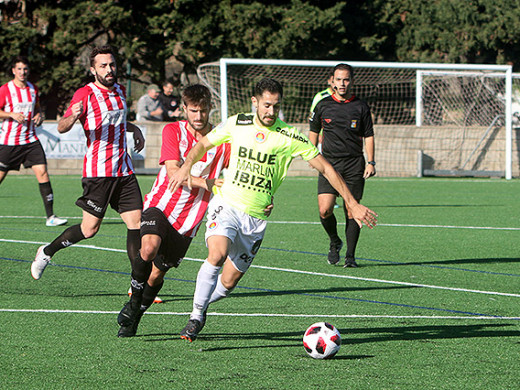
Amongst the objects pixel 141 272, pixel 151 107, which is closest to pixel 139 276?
pixel 141 272

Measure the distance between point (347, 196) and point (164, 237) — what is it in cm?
140

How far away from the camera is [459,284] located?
26.2 ft

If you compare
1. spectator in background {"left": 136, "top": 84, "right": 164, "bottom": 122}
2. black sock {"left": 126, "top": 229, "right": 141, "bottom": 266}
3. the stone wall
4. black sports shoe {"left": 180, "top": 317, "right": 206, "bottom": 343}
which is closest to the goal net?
the stone wall

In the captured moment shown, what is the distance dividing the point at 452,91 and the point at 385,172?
4.19 meters

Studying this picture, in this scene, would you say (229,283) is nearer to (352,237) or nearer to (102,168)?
(102,168)

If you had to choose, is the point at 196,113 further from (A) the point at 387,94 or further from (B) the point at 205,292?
(A) the point at 387,94

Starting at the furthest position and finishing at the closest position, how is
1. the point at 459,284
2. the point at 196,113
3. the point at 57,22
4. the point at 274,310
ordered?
the point at 57,22, the point at 459,284, the point at 274,310, the point at 196,113

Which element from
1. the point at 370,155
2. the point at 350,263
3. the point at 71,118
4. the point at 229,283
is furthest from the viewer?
the point at 370,155

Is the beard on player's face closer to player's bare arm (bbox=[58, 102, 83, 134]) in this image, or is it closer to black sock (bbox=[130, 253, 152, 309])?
player's bare arm (bbox=[58, 102, 83, 134])

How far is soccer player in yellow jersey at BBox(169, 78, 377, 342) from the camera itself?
566 centimetres

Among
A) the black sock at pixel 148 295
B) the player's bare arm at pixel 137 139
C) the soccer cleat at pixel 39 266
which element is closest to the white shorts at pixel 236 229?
the black sock at pixel 148 295

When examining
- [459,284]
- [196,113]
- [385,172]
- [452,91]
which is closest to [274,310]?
[196,113]

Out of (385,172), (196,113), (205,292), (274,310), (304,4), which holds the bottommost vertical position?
(385,172)

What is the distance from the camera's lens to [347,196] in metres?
5.54
